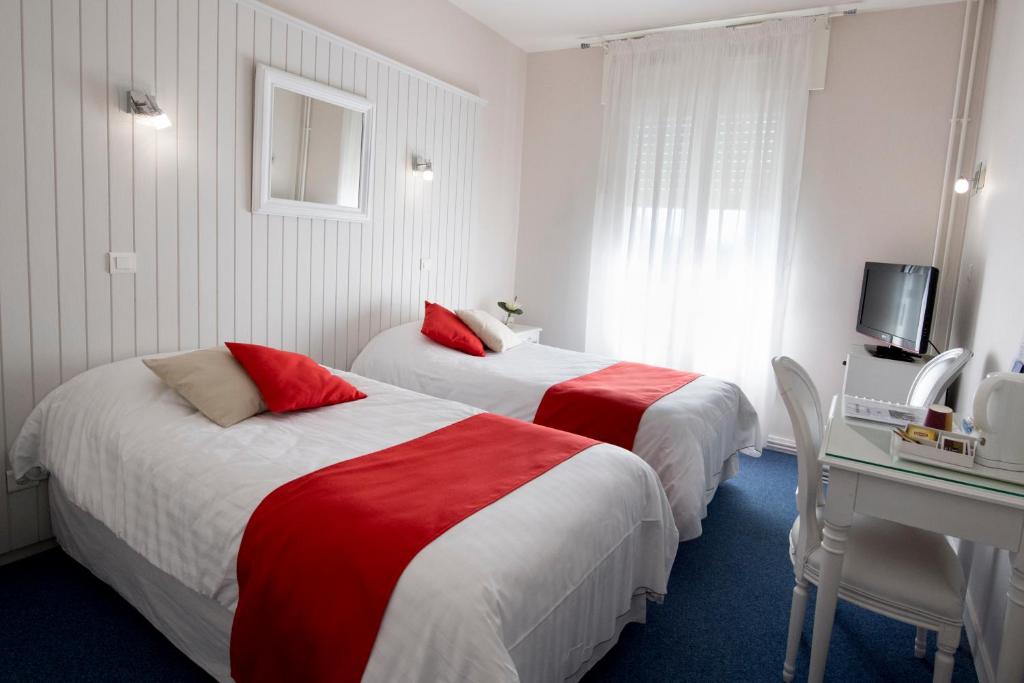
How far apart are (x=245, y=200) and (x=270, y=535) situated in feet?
6.35

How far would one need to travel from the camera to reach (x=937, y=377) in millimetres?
2408

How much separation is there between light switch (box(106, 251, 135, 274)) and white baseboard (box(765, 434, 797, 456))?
3851 mm

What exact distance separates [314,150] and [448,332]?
1.24 metres

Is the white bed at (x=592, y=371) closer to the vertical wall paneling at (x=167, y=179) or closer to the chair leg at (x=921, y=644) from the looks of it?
the chair leg at (x=921, y=644)

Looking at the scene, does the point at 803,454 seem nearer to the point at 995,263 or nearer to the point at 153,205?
the point at 995,263

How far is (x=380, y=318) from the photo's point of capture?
12.8ft

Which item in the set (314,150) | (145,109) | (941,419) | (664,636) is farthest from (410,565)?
(314,150)

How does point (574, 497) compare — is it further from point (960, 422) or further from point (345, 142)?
point (345, 142)

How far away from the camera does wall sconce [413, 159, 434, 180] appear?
3.99 meters

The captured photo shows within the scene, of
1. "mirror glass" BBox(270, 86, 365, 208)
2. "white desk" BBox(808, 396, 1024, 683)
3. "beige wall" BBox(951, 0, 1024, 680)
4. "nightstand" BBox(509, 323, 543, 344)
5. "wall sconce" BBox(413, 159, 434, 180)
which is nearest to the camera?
"white desk" BBox(808, 396, 1024, 683)

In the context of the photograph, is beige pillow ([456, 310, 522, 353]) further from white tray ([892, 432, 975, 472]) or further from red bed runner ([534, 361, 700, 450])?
white tray ([892, 432, 975, 472])

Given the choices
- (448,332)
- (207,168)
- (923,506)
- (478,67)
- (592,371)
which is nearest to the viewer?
(923,506)

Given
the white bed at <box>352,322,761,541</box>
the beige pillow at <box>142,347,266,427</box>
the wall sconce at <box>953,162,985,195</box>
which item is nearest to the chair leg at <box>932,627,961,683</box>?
the white bed at <box>352,322,761,541</box>

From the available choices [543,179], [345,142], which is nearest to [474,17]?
[543,179]
